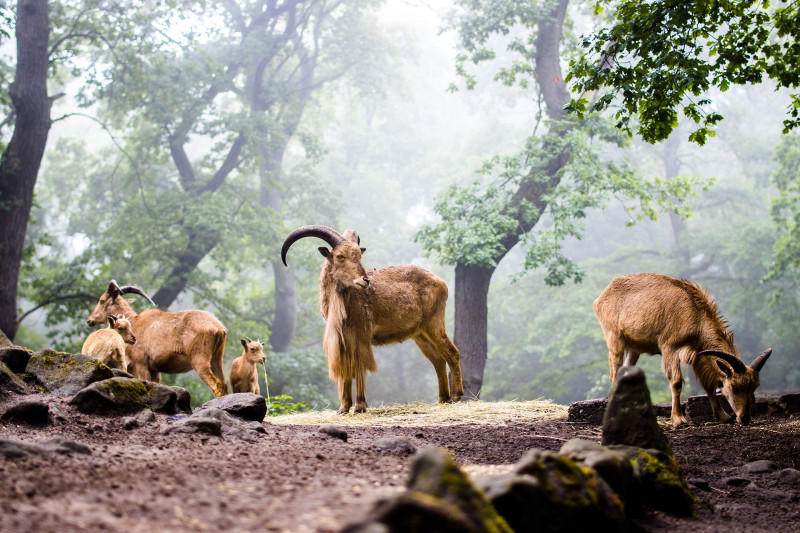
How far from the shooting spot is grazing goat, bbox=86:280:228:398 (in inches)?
328

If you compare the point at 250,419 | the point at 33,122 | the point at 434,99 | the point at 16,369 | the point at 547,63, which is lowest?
the point at 250,419

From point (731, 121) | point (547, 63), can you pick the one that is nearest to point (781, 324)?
point (547, 63)

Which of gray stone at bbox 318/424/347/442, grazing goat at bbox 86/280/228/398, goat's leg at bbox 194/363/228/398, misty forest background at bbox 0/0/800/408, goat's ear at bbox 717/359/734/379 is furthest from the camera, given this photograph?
misty forest background at bbox 0/0/800/408

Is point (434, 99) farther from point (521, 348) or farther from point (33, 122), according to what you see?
point (33, 122)

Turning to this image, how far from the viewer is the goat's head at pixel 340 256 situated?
7.80 m

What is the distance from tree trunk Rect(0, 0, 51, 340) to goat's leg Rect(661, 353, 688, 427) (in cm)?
1103

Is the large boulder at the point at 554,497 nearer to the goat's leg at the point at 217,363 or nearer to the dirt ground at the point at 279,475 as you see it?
the dirt ground at the point at 279,475

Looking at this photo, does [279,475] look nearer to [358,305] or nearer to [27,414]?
[27,414]

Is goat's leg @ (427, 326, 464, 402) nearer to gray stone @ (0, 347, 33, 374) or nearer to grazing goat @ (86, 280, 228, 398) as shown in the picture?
grazing goat @ (86, 280, 228, 398)

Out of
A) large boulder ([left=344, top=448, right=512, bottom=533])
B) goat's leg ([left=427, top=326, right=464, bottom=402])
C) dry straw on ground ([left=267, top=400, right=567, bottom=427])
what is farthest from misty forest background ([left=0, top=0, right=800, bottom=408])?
large boulder ([left=344, top=448, right=512, bottom=533])

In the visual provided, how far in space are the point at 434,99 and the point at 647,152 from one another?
2530 centimetres

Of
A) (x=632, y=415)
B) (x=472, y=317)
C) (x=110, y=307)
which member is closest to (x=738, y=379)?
(x=632, y=415)

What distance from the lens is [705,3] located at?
5367 millimetres

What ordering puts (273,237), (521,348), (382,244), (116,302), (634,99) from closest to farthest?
1. (634,99)
2. (116,302)
3. (273,237)
4. (521,348)
5. (382,244)
